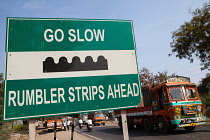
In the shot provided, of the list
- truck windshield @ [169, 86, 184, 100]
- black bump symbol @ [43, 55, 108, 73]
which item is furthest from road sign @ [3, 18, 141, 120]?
truck windshield @ [169, 86, 184, 100]

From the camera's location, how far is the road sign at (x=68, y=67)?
2.42 meters

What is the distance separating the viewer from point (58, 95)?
251 centimetres

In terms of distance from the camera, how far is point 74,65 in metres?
2.69

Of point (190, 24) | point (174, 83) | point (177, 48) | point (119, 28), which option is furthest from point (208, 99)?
point (119, 28)

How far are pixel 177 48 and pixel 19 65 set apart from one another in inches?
746

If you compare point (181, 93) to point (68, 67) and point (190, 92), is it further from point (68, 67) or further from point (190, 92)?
point (68, 67)

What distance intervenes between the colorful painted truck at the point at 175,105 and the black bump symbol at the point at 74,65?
977cm

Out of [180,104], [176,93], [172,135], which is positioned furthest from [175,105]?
[172,135]

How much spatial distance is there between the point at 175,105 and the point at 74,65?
10.1 metres

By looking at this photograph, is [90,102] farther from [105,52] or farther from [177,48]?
[177,48]

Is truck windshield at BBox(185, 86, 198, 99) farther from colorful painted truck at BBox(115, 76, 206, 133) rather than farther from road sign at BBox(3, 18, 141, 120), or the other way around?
road sign at BBox(3, 18, 141, 120)

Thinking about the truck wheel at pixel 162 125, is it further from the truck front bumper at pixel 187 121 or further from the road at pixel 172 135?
the truck front bumper at pixel 187 121

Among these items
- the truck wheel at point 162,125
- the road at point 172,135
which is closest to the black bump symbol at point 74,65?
the road at point 172,135

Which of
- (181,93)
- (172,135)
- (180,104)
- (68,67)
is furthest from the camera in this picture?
(181,93)
